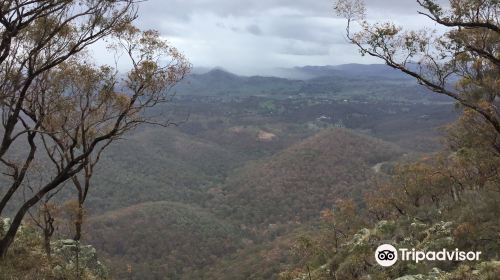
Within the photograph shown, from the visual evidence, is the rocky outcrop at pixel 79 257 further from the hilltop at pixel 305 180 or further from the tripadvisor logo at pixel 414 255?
the hilltop at pixel 305 180

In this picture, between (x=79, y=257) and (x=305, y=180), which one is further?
(x=305, y=180)

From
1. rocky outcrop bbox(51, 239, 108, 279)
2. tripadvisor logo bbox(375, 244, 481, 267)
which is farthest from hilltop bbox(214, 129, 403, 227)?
rocky outcrop bbox(51, 239, 108, 279)

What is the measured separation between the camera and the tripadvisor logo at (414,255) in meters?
13.9

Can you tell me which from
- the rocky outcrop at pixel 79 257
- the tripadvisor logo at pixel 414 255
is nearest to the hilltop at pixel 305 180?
the tripadvisor logo at pixel 414 255

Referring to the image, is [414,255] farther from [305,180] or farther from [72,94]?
[305,180]

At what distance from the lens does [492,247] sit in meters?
13.6

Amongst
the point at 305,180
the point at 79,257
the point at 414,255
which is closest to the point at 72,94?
the point at 79,257

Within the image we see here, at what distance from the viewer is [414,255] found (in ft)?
48.9

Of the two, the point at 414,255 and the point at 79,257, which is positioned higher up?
the point at 414,255

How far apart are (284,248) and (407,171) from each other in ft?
150

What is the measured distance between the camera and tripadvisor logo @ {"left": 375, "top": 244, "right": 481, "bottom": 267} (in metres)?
13.9

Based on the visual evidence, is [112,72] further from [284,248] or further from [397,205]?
[284,248]

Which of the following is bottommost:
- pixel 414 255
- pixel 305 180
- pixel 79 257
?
pixel 305 180

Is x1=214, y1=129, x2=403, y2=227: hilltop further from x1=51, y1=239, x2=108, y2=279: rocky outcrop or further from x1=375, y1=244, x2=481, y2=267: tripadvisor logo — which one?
x1=51, y1=239, x2=108, y2=279: rocky outcrop
